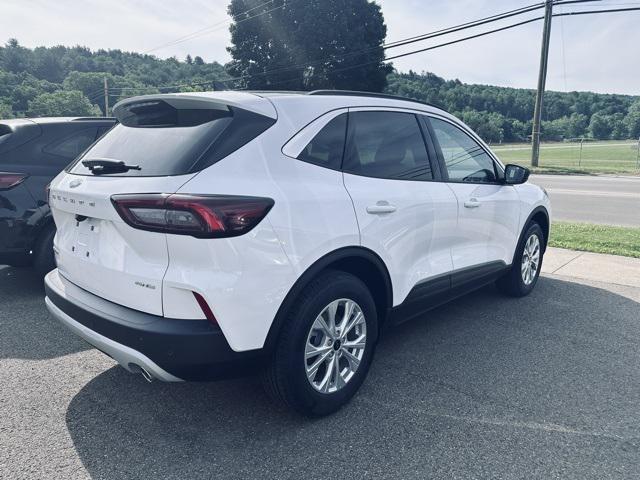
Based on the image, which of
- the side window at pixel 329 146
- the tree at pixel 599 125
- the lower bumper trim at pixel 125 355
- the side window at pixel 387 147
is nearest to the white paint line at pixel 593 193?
the side window at pixel 387 147

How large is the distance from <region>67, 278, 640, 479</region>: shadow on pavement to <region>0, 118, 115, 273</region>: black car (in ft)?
6.43

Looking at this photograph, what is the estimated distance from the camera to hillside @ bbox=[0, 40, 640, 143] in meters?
50.8

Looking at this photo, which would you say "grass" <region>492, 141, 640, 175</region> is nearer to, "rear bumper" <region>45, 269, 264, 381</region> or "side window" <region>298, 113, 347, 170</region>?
"side window" <region>298, 113, 347, 170</region>

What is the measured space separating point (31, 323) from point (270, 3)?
47.7 m

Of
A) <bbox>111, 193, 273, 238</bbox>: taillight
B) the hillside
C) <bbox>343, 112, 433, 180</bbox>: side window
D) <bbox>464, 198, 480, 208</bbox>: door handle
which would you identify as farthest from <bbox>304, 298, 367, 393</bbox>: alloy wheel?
the hillside

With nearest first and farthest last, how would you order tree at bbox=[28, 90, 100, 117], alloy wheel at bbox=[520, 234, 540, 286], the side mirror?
1. the side mirror
2. alloy wheel at bbox=[520, 234, 540, 286]
3. tree at bbox=[28, 90, 100, 117]

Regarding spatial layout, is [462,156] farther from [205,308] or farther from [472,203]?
[205,308]

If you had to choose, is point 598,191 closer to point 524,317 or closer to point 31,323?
point 524,317

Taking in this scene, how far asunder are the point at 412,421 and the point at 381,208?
4.04ft

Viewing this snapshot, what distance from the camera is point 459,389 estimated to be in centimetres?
327

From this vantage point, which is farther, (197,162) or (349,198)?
(349,198)

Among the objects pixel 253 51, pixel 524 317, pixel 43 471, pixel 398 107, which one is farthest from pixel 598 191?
pixel 253 51

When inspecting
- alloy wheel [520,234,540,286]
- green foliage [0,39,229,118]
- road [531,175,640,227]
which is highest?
green foliage [0,39,229,118]

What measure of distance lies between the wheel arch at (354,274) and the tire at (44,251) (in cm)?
319
